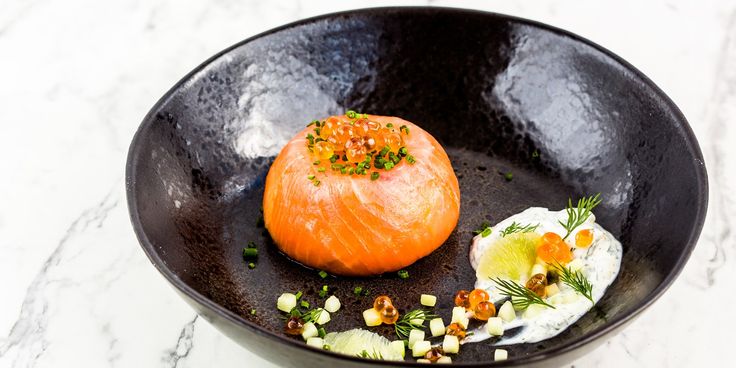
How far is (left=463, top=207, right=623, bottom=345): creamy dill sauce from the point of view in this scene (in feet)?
9.93

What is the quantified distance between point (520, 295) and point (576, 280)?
0.69ft

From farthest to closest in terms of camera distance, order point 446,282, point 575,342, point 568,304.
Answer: point 446,282, point 568,304, point 575,342

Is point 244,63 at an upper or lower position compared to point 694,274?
upper

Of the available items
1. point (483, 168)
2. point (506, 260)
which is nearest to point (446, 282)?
point (506, 260)

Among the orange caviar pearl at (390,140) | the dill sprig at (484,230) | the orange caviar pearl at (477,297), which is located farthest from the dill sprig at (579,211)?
the orange caviar pearl at (390,140)

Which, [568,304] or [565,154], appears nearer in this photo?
[568,304]

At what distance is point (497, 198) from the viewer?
12.1 feet

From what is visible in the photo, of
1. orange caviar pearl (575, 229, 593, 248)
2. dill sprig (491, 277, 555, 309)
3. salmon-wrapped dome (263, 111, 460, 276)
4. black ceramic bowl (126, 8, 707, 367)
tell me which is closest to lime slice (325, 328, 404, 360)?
black ceramic bowl (126, 8, 707, 367)

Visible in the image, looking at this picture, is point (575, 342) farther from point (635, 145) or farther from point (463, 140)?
point (463, 140)

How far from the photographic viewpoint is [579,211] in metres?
3.34

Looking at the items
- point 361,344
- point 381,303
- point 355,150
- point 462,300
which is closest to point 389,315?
point 381,303

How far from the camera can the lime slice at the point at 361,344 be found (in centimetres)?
294

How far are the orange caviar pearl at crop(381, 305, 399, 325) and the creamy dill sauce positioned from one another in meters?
0.26

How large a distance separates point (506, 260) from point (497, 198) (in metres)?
0.51
